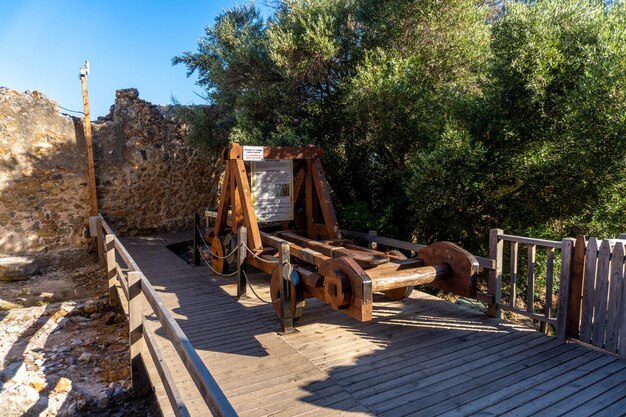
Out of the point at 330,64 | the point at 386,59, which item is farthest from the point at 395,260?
the point at 330,64

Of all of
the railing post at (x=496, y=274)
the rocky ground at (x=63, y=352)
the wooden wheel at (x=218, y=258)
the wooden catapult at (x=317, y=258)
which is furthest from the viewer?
the wooden wheel at (x=218, y=258)

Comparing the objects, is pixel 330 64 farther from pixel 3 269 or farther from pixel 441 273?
pixel 3 269

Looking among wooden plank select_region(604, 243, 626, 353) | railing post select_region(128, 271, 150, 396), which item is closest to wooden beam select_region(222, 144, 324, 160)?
railing post select_region(128, 271, 150, 396)

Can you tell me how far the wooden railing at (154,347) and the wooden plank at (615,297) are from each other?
12.4 ft

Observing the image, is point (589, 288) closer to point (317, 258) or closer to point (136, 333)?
point (317, 258)

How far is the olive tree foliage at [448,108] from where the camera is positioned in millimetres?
6242

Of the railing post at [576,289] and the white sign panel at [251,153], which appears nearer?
the railing post at [576,289]

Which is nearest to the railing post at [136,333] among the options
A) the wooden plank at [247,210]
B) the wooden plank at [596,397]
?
the wooden plank at [247,210]

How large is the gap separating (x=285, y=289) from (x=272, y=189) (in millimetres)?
2413

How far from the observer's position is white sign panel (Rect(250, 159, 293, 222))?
6738 millimetres

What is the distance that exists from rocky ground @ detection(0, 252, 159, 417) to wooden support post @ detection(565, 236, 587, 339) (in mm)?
4291

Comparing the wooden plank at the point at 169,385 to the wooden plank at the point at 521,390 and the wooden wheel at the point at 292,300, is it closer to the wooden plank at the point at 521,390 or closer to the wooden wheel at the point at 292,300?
the wooden wheel at the point at 292,300

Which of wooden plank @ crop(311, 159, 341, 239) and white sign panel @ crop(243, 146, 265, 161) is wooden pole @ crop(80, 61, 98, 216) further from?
wooden plank @ crop(311, 159, 341, 239)

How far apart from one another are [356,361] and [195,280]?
4.03 meters
